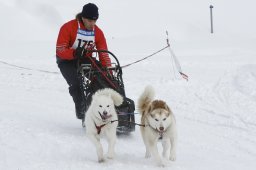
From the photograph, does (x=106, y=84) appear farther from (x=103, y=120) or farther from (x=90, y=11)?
(x=103, y=120)

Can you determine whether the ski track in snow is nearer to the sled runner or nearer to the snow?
the snow

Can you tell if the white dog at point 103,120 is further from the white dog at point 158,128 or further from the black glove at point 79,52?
the black glove at point 79,52

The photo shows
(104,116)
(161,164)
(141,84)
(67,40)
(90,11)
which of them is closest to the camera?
(161,164)

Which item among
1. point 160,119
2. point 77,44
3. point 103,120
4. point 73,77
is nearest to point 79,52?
point 77,44

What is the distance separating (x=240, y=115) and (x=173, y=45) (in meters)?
12.0

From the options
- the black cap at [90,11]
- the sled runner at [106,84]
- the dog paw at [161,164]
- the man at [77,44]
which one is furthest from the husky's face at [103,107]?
the black cap at [90,11]

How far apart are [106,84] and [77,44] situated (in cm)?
66

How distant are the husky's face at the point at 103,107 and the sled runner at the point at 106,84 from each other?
0.92 m

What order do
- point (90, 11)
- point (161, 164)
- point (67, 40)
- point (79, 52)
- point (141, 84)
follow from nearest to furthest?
point (161, 164)
point (90, 11)
point (79, 52)
point (67, 40)
point (141, 84)

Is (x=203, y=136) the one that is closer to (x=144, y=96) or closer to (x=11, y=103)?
(x=144, y=96)

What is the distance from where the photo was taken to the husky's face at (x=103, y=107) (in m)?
5.21

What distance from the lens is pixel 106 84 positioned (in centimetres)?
632

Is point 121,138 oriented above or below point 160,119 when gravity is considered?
below

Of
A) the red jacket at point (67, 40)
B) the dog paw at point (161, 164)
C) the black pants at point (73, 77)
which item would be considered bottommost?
the dog paw at point (161, 164)
